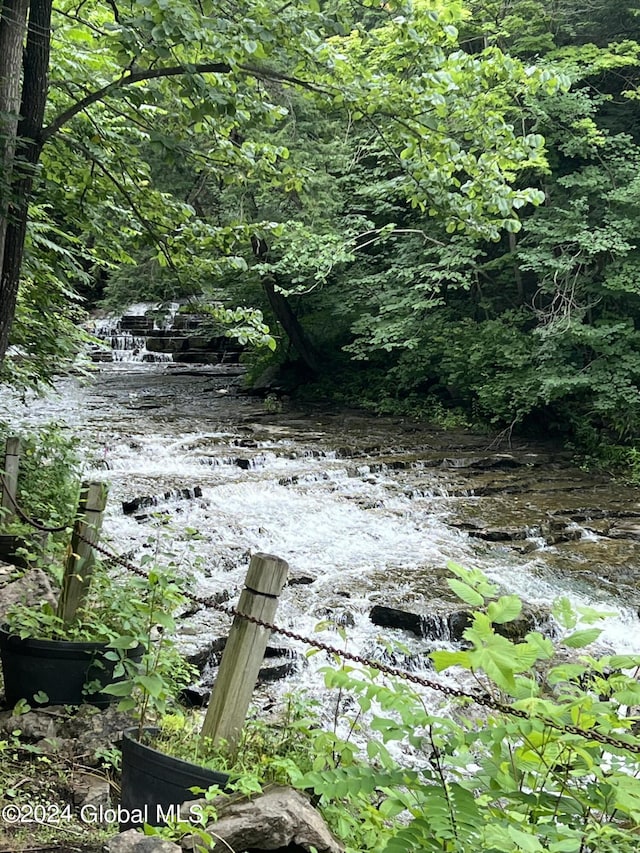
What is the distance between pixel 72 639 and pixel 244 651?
1248mm

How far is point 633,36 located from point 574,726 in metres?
17.0

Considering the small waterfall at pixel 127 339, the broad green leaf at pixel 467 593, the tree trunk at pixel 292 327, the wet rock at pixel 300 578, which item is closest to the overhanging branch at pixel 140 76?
the broad green leaf at pixel 467 593

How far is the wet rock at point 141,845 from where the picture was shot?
192 centimetres

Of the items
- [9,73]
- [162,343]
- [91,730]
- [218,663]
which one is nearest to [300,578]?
[218,663]

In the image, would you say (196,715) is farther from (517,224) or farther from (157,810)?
(517,224)

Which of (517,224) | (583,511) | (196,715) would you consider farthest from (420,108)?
(583,511)

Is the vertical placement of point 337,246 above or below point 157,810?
above

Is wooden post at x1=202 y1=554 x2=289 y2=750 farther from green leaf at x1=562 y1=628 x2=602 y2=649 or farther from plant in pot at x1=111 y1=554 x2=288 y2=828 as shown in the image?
green leaf at x1=562 y1=628 x2=602 y2=649

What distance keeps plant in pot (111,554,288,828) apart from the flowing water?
3.32 feet

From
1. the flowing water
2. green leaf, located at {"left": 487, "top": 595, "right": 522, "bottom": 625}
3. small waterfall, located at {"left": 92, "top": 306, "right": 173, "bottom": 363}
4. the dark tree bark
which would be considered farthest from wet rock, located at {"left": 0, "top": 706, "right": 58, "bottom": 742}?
small waterfall, located at {"left": 92, "top": 306, "right": 173, "bottom": 363}

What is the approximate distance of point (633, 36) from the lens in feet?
46.9

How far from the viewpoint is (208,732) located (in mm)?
2664

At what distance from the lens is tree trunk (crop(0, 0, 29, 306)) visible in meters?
3.52

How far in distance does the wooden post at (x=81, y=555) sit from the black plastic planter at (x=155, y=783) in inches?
41.6
